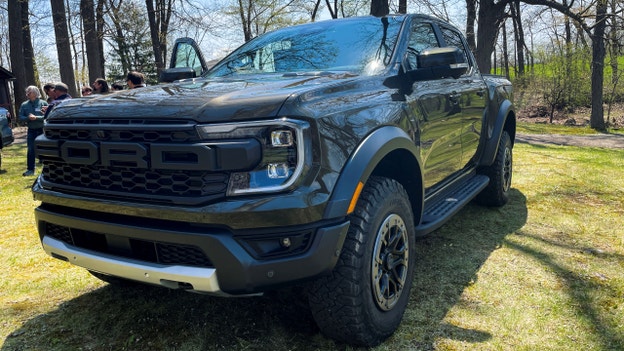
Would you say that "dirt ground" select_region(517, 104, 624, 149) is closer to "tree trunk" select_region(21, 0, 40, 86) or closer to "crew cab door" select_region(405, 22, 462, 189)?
"crew cab door" select_region(405, 22, 462, 189)

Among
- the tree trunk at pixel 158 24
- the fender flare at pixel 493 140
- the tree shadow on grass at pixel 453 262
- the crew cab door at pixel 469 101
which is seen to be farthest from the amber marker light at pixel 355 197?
the tree trunk at pixel 158 24

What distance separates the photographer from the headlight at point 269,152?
1.97 meters

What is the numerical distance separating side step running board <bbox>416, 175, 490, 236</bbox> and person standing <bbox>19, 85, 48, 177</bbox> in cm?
718

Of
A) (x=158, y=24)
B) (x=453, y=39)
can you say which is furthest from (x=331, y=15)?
(x=453, y=39)

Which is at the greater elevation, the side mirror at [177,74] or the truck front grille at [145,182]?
the side mirror at [177,74]

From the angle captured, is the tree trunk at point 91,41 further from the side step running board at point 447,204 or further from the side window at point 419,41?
the side step running board at point 447,204

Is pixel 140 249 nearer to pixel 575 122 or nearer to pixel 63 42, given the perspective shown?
pixel 63 42

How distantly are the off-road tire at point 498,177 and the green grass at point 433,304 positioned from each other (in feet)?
1.39

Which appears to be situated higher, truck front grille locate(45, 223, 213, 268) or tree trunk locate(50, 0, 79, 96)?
tree trunk locate(50, 0, 79, 96)

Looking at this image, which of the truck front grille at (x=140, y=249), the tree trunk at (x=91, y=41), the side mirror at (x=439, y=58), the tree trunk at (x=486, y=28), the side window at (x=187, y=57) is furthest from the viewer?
the tree trunk at (x=91, y=41)

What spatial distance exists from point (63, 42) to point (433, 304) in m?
16.1

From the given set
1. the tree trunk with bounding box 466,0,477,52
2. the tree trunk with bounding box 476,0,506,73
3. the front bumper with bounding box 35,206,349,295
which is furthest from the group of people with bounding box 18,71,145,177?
the tree trunk with bounding box 466,0,477,52

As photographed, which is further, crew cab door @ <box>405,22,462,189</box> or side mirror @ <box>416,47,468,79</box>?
crew cab door @ <box>405,22,462,189</box>

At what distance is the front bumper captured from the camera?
1977mm
